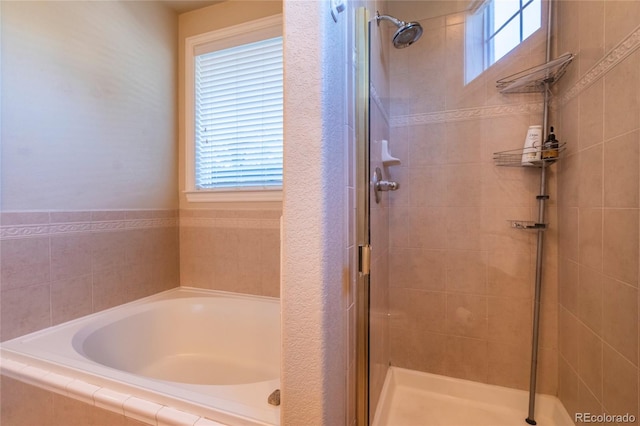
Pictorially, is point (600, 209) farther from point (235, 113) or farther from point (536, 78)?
point (235, 113)

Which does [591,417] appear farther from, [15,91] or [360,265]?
[15,91]

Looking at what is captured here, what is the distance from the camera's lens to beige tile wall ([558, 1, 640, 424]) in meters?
0.90

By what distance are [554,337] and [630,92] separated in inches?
44.5

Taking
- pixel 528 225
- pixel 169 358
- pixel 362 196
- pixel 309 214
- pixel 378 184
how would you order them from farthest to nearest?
pixel 169 358 < pixel 528 225 < pixel 378 184 < pixel 362 196 < pixel 309 214

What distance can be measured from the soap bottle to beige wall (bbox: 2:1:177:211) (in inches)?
90.2

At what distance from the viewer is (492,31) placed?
4.96 ft

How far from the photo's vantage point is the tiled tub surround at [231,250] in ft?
6.22

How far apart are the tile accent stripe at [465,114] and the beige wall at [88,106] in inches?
64.4

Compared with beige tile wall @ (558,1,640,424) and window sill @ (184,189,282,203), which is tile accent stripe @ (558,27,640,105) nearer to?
beige tile wall @ (558,1,640,424)

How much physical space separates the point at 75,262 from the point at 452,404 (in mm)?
2137

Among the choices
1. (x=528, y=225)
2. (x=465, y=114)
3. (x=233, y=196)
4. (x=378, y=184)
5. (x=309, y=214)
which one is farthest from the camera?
(x=233, y=196)

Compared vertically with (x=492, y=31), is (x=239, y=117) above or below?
below

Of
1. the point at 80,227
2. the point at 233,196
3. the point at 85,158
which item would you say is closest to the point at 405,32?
the point at 233,196

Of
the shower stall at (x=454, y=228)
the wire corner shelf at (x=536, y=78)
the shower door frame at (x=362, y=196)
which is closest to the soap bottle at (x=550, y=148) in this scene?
the shower stall at (x=454, y=228)
